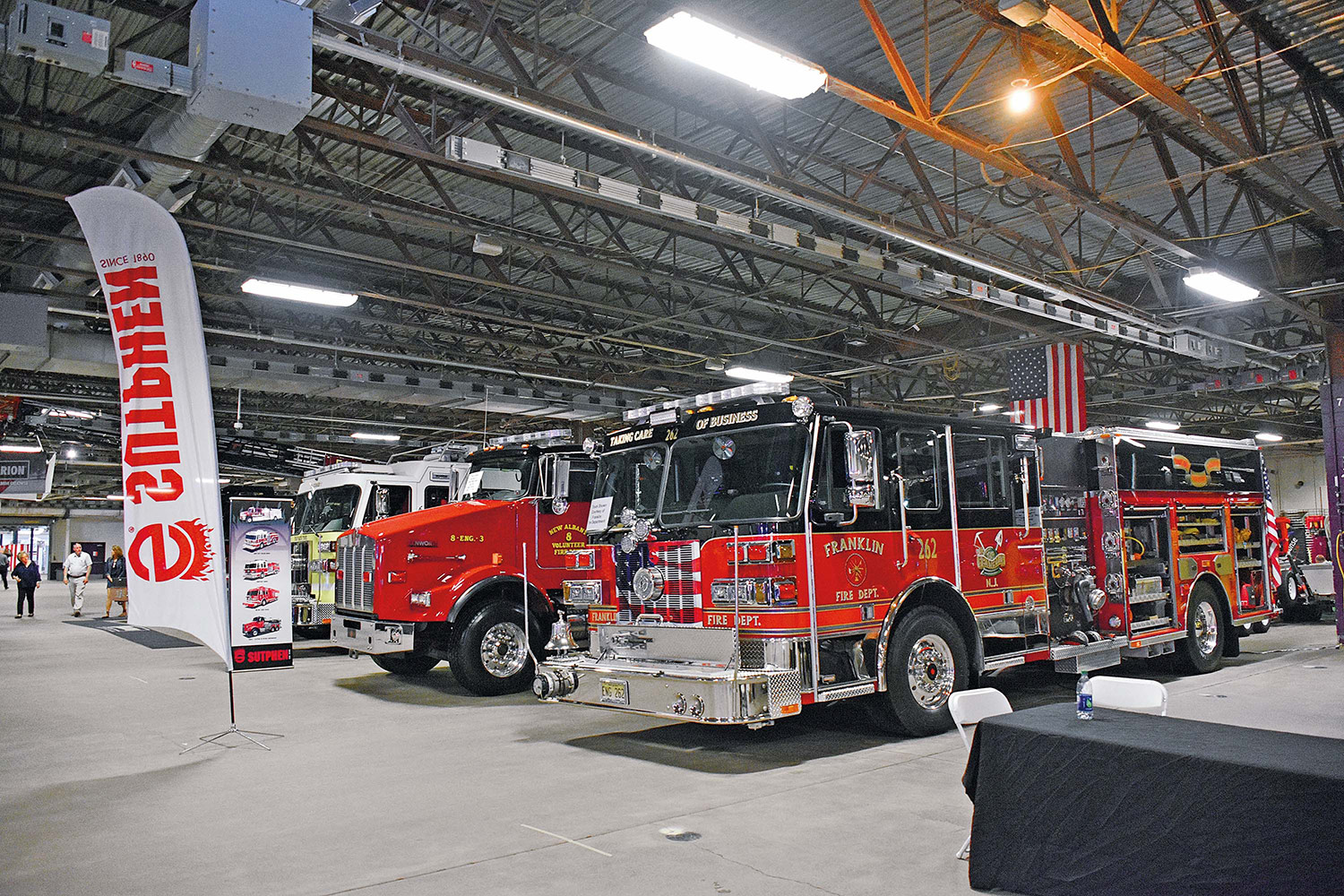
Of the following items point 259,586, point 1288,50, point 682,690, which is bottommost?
point 682,690

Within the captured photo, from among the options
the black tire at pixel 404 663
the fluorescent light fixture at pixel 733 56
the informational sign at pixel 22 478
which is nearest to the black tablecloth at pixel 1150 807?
the fluorescent light fixture at pixel 733 56

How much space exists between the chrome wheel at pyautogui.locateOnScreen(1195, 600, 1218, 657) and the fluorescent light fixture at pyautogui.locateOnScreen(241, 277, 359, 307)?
453 inches

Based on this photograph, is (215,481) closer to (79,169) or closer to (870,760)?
(870,760)

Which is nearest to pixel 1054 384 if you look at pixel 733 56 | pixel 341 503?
pixel 341 503

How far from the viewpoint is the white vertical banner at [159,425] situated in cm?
728

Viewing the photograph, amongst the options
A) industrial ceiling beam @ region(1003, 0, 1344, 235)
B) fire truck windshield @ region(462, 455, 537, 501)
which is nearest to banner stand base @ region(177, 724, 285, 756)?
fire truck windshield @ region(462, 455, 537, 501)

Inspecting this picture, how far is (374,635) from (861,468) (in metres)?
6.03

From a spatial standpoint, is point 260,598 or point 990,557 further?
point 260,598

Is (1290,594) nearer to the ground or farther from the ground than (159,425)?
nearer to the ground

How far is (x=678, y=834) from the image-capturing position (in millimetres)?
5328

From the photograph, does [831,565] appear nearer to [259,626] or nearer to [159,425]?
[159,425]

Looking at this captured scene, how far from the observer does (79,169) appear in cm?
1185

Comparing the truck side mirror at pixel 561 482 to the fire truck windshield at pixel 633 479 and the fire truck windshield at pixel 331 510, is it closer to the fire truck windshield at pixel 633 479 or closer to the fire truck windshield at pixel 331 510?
the fire truck windshield at pixel 633 479

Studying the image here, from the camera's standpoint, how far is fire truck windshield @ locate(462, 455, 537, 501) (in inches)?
453
